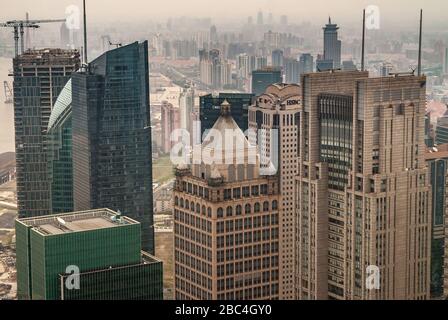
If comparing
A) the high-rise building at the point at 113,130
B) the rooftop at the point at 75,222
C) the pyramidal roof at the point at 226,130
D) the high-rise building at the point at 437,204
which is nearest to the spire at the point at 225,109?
the pyramidal roof at the point at 226,130

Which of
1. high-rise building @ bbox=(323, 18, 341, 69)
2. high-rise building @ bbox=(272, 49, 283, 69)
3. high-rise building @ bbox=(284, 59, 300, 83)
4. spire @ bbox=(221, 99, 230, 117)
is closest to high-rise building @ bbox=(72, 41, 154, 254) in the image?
high-rise building @ bbox=(272, 49, 283, 69)

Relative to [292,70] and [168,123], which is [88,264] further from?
[292,70]

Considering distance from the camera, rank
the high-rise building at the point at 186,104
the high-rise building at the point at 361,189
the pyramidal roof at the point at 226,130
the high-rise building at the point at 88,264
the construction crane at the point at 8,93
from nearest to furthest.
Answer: the high-rise building at the point at 88,264
the high-rise building at the point at 361,189
the pyramidal roof at the point at 226,130
the high-rise building at the point at 186,104
the construction crane at the point at 8,93

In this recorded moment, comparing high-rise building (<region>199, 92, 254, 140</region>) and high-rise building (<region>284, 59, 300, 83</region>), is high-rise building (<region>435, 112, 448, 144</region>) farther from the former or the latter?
high-rise building (<region>199, 92, 254, 140</region>)

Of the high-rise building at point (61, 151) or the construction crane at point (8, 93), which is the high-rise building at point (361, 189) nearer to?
the high-rise building at point (61, 151)
